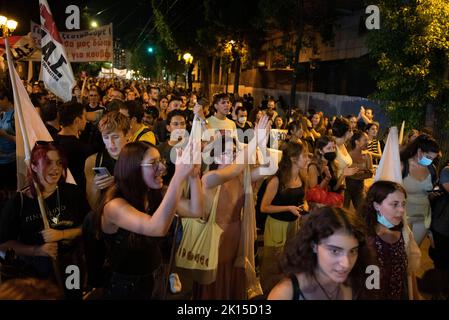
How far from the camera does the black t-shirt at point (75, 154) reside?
456 centimetres

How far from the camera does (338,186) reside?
5.25m

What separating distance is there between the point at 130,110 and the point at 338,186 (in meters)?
2.99

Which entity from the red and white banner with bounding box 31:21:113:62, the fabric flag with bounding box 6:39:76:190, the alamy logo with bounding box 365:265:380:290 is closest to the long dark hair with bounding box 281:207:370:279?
the alamy logo with bounding box 365:265:380:290

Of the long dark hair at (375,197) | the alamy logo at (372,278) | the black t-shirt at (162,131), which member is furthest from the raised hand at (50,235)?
the black t-shirt at (162,131)

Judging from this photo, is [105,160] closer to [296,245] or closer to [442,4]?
[296,245]

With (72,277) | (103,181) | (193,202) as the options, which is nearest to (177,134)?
(103,181)

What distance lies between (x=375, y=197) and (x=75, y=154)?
3149 millimetres

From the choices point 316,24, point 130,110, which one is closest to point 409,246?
point 130,110

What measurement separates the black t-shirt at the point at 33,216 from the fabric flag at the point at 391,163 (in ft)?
8.18

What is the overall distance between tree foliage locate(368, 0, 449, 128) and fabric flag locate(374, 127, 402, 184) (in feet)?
17.8

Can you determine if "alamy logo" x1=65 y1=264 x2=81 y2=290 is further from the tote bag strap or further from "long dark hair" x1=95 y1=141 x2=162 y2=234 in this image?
the tote bag strap

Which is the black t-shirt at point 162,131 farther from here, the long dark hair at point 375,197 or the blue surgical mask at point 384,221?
the blue surgical mask at point 384,221

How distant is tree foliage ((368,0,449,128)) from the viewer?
806 centimetres

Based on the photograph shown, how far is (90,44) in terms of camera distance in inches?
399
